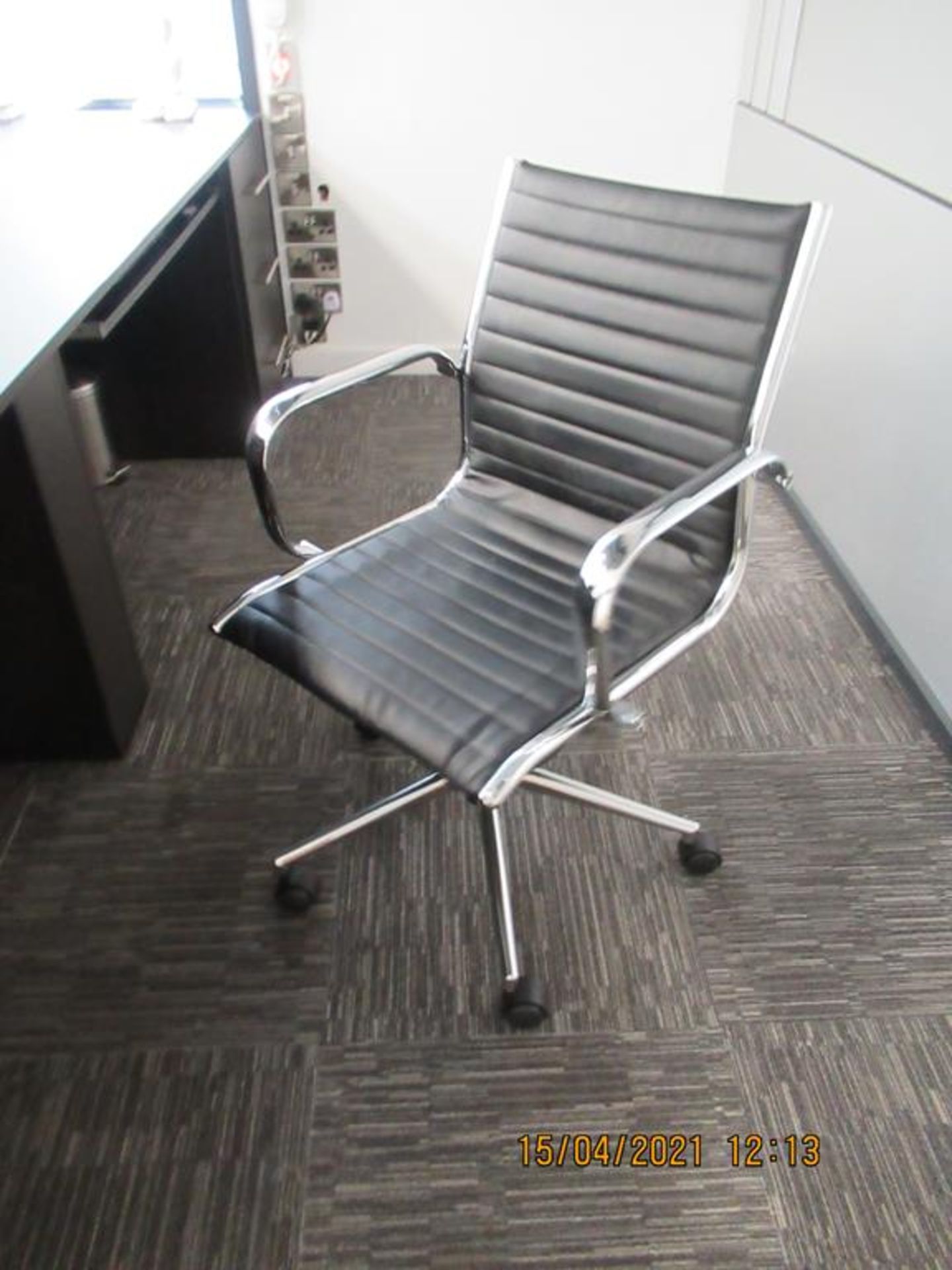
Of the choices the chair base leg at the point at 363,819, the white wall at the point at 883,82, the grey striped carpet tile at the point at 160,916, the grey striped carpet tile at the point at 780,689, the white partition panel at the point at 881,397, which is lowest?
the grey striped carpet tile at the point at 780,689

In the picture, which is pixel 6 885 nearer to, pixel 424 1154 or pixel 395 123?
pixel 424 1154

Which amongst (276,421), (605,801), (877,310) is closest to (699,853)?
(605,801)

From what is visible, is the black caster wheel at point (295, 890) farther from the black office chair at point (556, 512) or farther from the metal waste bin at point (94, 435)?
the metal waste bin at point (94, 435)

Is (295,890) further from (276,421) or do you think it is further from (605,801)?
(276,421)

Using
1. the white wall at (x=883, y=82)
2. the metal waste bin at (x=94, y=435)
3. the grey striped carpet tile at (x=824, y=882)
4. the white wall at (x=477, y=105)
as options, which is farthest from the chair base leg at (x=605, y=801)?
the white wall at (x=477, y=105)

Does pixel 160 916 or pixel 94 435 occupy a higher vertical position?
pixel 94 435

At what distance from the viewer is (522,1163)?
109 centimetres

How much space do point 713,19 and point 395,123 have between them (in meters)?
0.88

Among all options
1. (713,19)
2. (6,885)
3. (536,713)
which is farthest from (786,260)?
(713,19)

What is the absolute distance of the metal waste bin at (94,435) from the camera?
216 cm

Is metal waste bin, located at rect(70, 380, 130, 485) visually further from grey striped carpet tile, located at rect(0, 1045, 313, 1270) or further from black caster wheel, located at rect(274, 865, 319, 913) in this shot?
grey striped carpet tile, located at rect(0, 1045, 313, 1270)

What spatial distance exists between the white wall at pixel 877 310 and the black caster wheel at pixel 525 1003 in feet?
2.99

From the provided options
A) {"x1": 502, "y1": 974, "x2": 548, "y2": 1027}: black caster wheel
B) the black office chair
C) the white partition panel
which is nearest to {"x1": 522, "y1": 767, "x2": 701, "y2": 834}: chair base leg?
the black office chair

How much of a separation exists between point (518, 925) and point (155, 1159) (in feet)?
1.82
